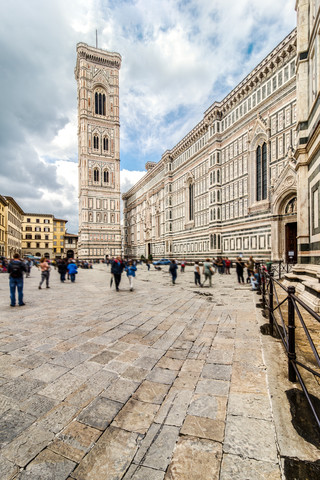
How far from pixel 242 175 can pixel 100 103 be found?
4715 cm

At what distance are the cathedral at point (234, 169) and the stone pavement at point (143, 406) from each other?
5.70m

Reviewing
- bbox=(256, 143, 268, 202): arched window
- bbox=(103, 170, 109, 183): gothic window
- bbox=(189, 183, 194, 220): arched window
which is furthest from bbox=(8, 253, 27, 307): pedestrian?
bbox=(103, 170, 109, 183): gothic window

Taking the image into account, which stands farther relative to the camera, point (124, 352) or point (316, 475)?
point (124, 352)

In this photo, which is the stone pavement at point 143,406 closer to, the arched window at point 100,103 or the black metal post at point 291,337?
the black metal post at point 291,337

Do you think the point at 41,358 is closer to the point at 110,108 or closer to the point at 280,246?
the point at 280,246

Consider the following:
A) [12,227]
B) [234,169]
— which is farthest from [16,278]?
[12,227]

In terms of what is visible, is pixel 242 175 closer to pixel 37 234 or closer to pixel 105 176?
pixel 105 176

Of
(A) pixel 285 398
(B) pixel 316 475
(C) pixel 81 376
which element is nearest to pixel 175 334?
(C) pixel 81 376

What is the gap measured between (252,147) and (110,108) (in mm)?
45973

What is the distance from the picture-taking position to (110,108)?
5825 cm

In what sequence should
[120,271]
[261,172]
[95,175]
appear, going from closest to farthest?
1. [120,271]
2. [261,172]
3. [95,175]

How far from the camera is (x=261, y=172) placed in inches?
935

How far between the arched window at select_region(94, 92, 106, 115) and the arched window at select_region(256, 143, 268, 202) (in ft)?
153

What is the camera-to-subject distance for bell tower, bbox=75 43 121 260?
54750 mm
